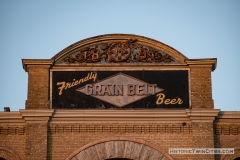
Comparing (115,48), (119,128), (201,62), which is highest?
(115,48)

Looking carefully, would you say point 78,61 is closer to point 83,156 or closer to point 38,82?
point 38,82

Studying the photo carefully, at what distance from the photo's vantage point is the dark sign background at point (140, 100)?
30.2 m

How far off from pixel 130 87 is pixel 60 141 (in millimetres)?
3901

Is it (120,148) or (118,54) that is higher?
(118,54)

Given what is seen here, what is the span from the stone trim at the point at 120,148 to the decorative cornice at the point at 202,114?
2.01 metres

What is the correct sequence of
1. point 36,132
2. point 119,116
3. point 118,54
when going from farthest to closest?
point 118,54
point 119,116
point 36,132

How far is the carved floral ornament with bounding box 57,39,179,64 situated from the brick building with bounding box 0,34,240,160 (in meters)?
0.04

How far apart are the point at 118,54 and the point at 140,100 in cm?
237

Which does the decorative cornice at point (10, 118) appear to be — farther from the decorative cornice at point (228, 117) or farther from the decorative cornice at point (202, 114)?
the decorative cornice at point (228, 117)

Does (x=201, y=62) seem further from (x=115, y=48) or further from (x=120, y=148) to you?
(x=120, y=148)

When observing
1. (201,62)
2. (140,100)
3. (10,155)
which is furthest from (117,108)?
(10,155)

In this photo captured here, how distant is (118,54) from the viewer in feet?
102

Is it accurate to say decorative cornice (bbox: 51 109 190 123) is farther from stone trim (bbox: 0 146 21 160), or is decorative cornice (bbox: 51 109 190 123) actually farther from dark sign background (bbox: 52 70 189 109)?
stone trim (bbox: 0 146 21 160)

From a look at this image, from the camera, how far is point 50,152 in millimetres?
29547
